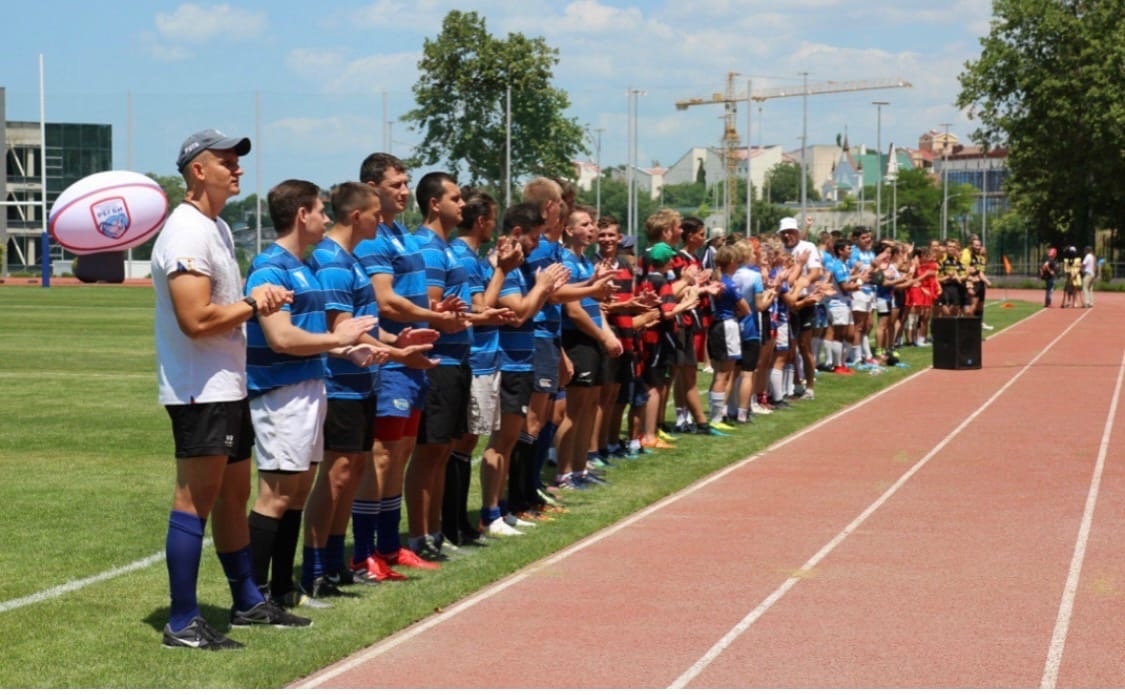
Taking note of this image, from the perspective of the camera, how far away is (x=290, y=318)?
22.5 feet

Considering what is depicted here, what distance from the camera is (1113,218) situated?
7150 centimetres

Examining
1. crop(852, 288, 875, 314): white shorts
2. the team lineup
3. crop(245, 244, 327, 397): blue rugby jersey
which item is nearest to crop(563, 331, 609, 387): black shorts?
the team lineup

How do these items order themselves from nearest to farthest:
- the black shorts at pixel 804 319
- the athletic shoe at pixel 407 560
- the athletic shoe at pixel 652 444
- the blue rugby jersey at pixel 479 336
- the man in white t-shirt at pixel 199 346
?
1. the man in white t-shirt at pixel 199 346
2. the athletic shoe at pixel 407 560
3. the blue rugby jersey at pixel 479 336
4. the athletic shoe at pixel 652 444
5. the black shorts at pixel 804 319

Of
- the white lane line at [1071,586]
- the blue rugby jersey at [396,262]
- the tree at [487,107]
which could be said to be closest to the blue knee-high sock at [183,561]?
the blue rugby jersey at [396,262]

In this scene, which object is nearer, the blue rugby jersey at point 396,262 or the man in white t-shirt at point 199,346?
the man in white t-shirt at point 199,346

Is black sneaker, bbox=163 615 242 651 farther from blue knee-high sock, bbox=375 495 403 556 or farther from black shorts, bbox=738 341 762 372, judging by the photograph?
black shorts, bbox=738 341 762 372

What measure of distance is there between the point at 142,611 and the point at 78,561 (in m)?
1.27

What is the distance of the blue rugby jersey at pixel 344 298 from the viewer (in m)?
7.12

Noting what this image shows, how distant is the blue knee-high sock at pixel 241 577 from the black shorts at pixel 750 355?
9331 millimetres

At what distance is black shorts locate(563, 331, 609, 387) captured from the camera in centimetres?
1127

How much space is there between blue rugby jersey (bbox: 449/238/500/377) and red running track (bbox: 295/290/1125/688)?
44.0 inches

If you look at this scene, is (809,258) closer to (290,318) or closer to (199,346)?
(290,318)

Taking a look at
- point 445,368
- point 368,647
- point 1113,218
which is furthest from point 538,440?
point 1113,218

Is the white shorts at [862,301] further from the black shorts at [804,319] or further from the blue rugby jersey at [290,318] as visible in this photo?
the blue rugby jersey at [290,318]
